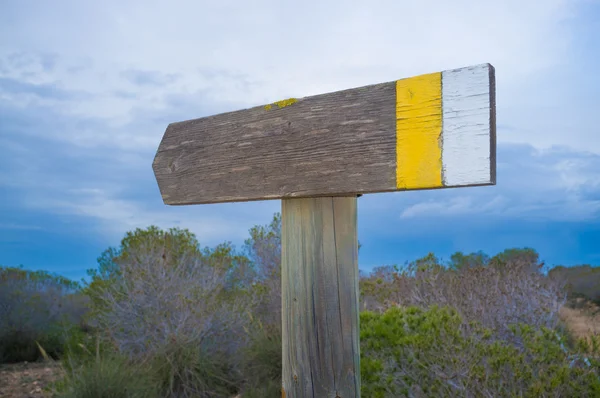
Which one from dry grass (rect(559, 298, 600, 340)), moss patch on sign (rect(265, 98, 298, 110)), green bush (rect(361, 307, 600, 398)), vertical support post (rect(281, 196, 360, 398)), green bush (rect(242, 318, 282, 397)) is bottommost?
dry grass (rect(559, 298, 600, 340))

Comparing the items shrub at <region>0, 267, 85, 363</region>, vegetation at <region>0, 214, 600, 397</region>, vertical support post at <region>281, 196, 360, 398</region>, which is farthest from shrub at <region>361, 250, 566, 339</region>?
shrub at <region>0, 267, 85, 363</region>

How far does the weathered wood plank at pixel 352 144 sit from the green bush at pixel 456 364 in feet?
6.64

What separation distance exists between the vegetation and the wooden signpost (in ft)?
5.13

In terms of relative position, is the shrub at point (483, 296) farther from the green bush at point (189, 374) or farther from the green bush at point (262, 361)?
the green bush at point (189, 374)

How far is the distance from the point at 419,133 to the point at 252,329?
18.8 feet

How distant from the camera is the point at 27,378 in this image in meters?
7.38

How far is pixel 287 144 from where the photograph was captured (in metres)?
2.38

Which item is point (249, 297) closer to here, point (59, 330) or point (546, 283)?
point (59, 330)

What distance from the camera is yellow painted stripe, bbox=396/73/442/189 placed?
Answer: 2.00m

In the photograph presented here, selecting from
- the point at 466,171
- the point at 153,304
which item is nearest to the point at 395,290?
the point at 153,304

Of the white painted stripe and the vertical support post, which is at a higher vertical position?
the white painted stripe

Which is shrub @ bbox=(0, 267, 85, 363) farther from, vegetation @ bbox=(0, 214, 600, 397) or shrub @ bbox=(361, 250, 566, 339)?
shrub @ bbox=(361, 250, 566, 339)

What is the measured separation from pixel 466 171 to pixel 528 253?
13.9 meters

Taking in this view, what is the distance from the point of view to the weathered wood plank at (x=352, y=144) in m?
1.97
